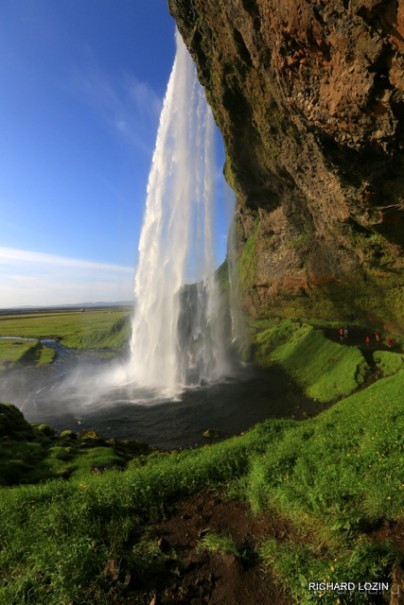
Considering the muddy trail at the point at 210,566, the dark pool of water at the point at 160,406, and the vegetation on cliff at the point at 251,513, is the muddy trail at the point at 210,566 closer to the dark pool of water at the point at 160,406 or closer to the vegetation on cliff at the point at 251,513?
the vegetation on cliff at the point at 251,513

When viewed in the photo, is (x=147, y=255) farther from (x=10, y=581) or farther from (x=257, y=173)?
(x=10, y=581)

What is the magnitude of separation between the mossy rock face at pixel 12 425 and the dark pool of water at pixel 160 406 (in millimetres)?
5290

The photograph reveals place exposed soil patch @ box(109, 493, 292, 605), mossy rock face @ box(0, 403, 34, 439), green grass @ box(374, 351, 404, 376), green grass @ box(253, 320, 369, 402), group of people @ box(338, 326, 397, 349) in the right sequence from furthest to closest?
group of people @ box(338, 326, 397, 349) < green grass @ box(253, 320, 369, 402) < green grass @ box(374, 351, 404, 376) < mossy rock face @ box(0, 403, 34, 439) < exposed soil patch @ box(109, 493, 292, 605)

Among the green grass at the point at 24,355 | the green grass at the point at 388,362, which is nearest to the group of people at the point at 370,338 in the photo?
the green grass at the point at 388,362

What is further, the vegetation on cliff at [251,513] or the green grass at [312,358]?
the green grass at [312,358]

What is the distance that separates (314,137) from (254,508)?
23463 mm

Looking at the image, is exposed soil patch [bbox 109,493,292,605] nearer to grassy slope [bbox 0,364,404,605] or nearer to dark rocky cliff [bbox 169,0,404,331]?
grassy slope [bbox 0,364,404,605]

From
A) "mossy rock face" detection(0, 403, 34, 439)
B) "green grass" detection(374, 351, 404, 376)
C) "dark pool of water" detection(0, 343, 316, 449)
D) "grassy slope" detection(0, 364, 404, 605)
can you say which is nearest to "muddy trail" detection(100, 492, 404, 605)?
"grassy slope" detection(0, 364, 404, 605)

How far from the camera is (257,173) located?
46.4 m

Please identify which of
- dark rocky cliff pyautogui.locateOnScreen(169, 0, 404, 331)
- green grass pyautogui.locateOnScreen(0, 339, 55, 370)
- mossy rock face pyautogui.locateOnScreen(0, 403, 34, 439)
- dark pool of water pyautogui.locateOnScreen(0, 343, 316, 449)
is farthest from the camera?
green grass pyautogui.locateOnScreen(0, 339, 55, 370)

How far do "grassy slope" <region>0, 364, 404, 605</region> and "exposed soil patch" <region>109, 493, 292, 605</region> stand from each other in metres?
0.34

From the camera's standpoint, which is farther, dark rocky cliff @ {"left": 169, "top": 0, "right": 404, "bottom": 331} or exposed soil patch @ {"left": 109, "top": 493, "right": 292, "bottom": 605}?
dark rocky cliff @ {"left": 169, "top": 0, "right": 404, "bottom": 331}

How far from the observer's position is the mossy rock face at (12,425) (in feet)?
61.3

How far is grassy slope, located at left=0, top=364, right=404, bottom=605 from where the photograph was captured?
543 centimetres
